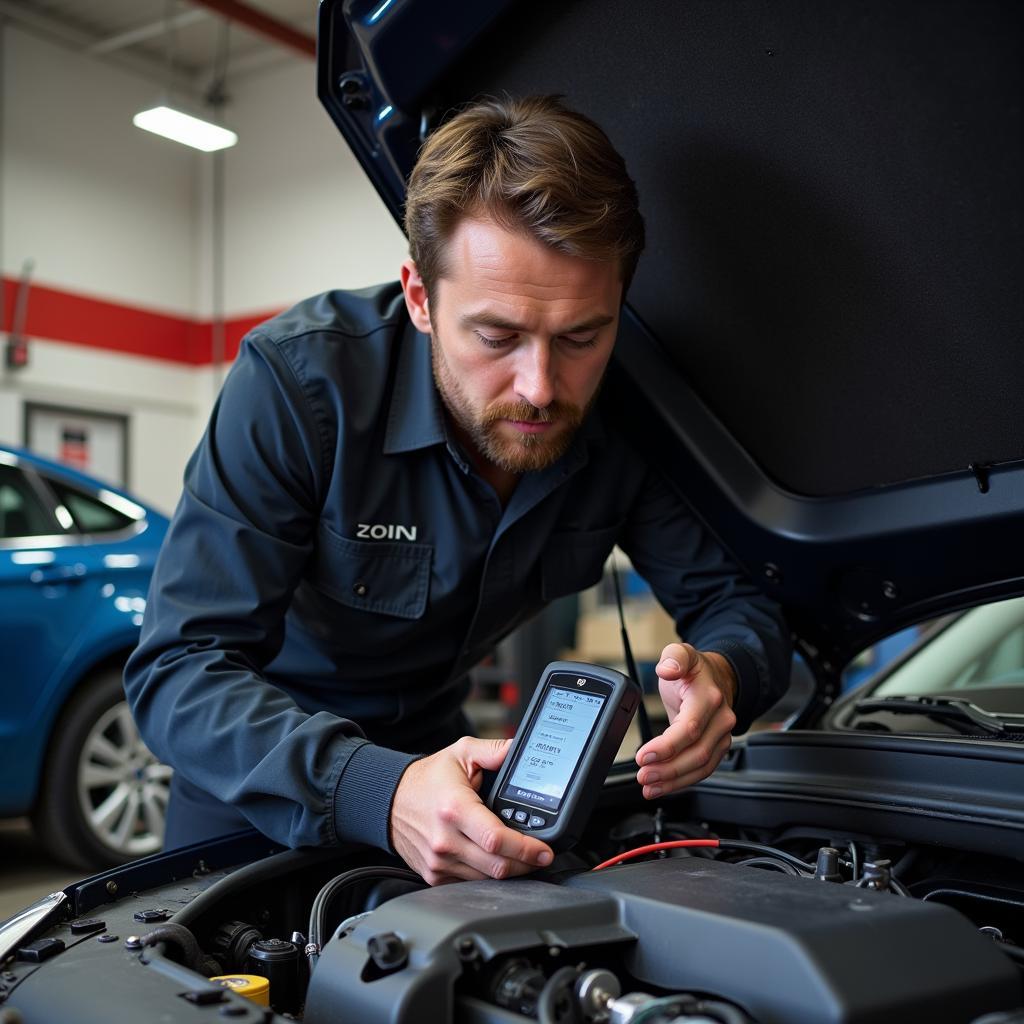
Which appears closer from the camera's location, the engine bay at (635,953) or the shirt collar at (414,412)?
the engine bay at (635,953)

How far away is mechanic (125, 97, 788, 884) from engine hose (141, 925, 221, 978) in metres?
0.16

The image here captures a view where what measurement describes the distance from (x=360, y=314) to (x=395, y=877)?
0.78 m

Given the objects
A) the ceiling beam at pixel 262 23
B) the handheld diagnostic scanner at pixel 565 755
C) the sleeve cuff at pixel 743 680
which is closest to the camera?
the handheld diagnostic scanner at pixel 565 755

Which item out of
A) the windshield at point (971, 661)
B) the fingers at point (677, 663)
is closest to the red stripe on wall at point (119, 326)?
the windshield at point (971, 661)

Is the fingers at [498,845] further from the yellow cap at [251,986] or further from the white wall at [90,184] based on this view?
the white wall at [90,184]

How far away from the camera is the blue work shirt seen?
1.22 meters

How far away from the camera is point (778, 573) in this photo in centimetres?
157

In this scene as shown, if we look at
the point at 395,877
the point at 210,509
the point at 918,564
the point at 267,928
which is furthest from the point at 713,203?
the point at 267,928

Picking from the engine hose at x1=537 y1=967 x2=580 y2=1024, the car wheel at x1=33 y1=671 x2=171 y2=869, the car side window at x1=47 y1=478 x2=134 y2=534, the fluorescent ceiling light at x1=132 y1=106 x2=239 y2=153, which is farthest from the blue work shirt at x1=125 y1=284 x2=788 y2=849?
the fluorescent ceiling light at x1=132 y1=106 x2=239 y2=153

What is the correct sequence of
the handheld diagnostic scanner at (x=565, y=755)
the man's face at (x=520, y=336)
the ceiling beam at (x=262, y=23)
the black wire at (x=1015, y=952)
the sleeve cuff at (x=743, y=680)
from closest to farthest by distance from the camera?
the black wire at (x=1015, y=952) < the handheld diagnostic scanner at (x=565, y=755) < the man's face at (x=520, y=336) < the sleeve cuff at (x=743, y=680) < the ceiling beam at (x=262, y=23)

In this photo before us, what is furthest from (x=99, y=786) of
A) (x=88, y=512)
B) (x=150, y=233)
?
(x=150, y=233)

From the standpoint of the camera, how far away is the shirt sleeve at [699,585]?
58.7 inches

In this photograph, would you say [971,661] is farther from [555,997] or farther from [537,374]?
[555,997]

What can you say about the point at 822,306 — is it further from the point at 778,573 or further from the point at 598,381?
the point at 778,573
